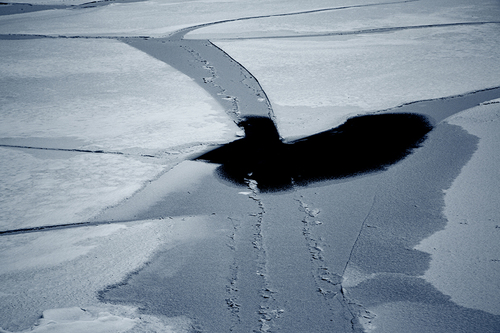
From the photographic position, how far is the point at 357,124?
8.50 ft

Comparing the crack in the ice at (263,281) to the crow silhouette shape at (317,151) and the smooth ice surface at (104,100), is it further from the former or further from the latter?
the smooth ice surface at (104,100)

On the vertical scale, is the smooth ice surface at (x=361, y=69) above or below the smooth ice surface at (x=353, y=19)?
below

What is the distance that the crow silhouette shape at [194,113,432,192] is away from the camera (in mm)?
2055

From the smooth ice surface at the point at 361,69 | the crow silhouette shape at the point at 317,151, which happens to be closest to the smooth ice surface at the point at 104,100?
the crow silhouette shape at the point at 317,151

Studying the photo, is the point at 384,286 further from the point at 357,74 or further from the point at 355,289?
the point at 357,74

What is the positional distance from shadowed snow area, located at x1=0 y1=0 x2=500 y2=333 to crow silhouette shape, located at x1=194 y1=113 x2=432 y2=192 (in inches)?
0.4

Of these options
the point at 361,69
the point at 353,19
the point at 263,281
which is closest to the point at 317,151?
the point at 263,281

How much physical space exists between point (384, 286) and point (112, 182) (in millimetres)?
1189

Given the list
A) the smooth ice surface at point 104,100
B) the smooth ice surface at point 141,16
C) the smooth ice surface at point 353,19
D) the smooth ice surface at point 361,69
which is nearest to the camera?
the smooth ice surface at point 104,100

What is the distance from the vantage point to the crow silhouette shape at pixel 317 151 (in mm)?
2055

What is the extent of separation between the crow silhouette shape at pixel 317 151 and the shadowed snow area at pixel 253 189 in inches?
0.4

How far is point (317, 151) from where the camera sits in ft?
7.45

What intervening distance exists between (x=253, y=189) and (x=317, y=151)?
0.48 metres

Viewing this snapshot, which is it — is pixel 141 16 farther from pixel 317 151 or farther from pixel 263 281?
pixel 263 281
